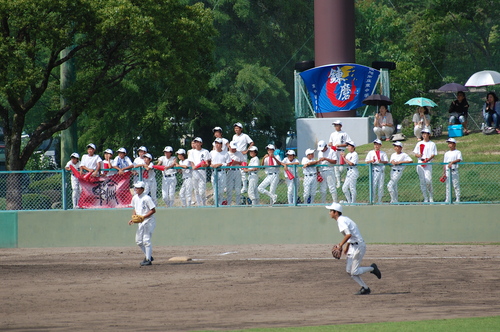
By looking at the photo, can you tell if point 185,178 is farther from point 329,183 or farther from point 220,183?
point 329,183

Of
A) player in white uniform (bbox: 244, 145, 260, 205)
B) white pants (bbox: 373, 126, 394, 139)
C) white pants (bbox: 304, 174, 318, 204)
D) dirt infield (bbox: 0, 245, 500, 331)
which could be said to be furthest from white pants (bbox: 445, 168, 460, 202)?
white pants (bbox: 373, 126, 394, 139)

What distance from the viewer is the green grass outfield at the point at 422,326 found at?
33.3 ft

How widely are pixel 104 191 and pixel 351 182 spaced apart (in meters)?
6.72

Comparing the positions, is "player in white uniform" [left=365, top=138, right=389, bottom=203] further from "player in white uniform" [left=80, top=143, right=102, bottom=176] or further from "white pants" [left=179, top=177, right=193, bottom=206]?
"player in white uniform" [left=80, top=143, right=102, bottom=176]

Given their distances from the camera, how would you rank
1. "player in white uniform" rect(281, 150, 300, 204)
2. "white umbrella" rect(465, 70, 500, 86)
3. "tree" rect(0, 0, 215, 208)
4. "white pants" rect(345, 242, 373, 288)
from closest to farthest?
"white pants" rect(345, 242, 373, 288), "player in white uniform" rect(281, 150, 300, 204), "tree" rect(0, 0, 215, 208), "white umbrella" rect(465, 70, 500, 86)

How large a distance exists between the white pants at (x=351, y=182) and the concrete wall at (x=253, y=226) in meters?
0.34

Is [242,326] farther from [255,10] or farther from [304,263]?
[255,10]

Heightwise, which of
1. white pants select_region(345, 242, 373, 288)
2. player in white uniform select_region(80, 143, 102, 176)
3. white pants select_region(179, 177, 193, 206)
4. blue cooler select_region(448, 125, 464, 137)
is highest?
blue cooler select_region(448, 125, 464, 137)

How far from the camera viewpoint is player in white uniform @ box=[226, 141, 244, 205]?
67.8 ft

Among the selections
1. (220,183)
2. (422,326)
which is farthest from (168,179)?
(422,326)

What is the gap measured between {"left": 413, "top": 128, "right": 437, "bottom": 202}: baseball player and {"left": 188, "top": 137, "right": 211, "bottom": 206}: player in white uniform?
5670 mm

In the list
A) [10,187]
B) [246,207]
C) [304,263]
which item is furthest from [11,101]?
[304,263]

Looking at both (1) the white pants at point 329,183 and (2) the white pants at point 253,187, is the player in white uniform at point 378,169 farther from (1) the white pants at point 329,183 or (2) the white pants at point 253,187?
(2) the white pants at point 253,187

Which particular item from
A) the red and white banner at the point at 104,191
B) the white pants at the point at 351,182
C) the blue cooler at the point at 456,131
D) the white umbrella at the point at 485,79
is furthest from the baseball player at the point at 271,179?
the white umbrella at the point at 485,79
